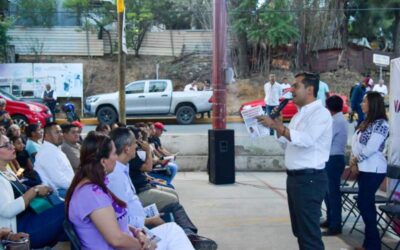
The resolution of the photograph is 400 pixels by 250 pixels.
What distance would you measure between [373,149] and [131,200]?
8.55 ft

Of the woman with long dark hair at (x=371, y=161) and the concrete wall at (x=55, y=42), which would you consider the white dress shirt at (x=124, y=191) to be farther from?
the concrete wall at (x=55, y=42)

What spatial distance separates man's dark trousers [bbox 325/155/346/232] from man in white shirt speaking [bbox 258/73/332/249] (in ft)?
5.75

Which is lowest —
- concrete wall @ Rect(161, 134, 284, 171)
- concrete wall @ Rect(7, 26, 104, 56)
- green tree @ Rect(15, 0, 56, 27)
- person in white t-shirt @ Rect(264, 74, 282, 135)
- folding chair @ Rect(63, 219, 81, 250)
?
concrete wall @ Rect(161, 134, 284, 171)

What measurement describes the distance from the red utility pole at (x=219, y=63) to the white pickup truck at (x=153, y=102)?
34.9ft

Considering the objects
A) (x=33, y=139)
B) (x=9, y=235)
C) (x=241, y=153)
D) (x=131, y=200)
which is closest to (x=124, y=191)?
(x=131, y=200)

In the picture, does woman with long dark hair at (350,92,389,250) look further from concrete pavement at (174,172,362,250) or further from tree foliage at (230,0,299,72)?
tree foliage at (230,0,299,72)

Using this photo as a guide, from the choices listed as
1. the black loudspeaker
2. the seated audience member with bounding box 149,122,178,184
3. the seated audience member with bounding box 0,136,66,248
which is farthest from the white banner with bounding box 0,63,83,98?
the seated audience member with bounding box 0,136,66,248

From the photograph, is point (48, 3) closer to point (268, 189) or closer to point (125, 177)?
point (268, 189)

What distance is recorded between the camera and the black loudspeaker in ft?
33.3

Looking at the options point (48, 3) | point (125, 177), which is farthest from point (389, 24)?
point (125, 177)

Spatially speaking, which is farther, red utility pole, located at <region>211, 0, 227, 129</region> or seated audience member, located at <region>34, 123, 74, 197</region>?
red utility pole, located at <region>211, 0, 227, 129</region>

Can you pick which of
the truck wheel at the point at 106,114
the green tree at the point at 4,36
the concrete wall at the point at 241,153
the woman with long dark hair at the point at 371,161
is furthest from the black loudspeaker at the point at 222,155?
the green tree at the point at 4,36

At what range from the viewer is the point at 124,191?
4.73 meters

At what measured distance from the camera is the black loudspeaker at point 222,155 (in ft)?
33.3
